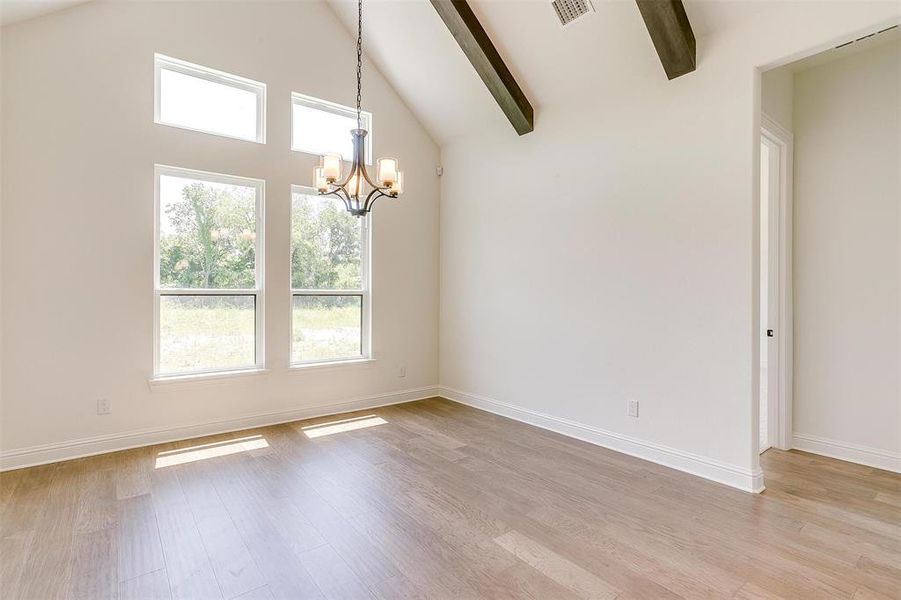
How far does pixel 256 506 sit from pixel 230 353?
6.25ft

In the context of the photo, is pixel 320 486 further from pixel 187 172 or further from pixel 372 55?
pixel 372 55

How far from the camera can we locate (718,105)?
→ 124 inches

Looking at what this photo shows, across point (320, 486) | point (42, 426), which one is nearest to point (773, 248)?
point (320, 486)

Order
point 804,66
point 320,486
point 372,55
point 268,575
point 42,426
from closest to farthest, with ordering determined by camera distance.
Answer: point 268,575
point 320,486
point 42,426
point 804,66
point 372,55

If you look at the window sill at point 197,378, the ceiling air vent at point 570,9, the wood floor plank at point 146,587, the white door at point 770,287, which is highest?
the ceiling air vent at point 570,9

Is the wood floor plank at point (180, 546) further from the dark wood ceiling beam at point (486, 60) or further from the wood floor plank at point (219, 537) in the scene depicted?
the dark wood ceiling beam at point (486, 60)

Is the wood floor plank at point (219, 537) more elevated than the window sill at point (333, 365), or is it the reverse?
the window sill at point (333, 365)

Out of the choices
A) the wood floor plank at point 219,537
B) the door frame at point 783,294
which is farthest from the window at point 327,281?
the door frame at point 783,294

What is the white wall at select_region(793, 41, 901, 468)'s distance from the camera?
335cm

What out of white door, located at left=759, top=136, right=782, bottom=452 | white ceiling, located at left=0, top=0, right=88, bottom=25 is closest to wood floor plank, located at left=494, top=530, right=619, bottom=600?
white door, located at left=759, top=136, right=782, bottom=452

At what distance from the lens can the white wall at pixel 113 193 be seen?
10.7 feet

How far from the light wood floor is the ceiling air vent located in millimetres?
3432

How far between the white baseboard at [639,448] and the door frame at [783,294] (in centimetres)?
110

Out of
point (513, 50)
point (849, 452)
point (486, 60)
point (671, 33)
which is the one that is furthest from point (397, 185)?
point (849, 452)
